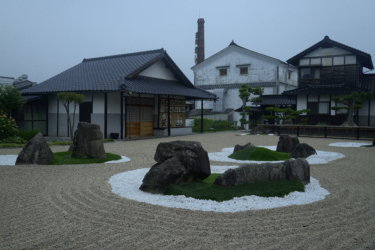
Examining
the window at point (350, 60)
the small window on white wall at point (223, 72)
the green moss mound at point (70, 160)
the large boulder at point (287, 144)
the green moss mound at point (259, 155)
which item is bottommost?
the green moss mound at point (70, 160)

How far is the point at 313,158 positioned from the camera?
1081cm

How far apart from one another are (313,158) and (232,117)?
22.9 meters

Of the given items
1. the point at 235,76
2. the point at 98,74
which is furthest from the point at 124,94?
the point at 235,76

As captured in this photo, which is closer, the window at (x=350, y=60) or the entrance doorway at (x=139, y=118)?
the entrance doorway at (x=139, y=118)

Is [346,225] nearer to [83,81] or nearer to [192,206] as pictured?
[192,206]

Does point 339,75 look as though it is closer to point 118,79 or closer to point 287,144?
point 287,144

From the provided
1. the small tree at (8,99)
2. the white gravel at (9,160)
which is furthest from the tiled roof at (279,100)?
the white gravel at (9,160)

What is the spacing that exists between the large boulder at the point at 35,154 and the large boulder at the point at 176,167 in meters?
4.32

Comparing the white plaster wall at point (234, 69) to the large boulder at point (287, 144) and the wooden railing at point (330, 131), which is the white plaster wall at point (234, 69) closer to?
the wooden railing at point (330, 131)

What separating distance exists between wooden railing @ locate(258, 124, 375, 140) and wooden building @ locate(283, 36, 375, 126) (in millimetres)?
3480

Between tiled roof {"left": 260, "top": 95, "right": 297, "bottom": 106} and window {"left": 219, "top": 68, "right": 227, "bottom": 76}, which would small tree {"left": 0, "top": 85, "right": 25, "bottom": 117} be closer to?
tiled roof {"left": 260, "top": 95, "right": 297, "bottom": 106}

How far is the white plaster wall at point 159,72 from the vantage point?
21219 millimetres

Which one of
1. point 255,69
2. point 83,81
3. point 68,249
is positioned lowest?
point 68,249

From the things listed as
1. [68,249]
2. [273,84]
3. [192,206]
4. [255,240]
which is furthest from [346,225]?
[273,84]
